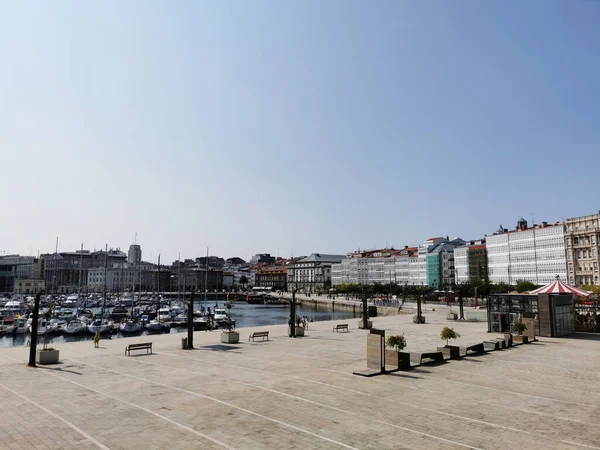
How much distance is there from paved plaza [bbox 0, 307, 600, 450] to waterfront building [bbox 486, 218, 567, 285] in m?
93.4

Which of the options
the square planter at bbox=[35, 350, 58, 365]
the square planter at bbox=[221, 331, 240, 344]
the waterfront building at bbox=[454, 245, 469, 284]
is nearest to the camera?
the square planter at bbox=[35, 350, 58, 365]

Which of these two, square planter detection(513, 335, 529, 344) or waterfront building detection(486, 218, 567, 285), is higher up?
waterfront building detection(486, 218, 567, 285)

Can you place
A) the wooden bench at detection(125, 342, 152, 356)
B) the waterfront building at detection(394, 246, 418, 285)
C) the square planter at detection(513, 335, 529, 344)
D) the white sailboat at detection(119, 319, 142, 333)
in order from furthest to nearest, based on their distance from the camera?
1. the waterfront building at detection(394, 246, 418, 285)
2. the white sailboat at detection(119, 319, 142, 333)
3. the square planter at detection(513, 335, 529, 344)
4. the wooden bench at detection(125, 342, 152, 356)

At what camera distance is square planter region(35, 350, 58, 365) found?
24797mm

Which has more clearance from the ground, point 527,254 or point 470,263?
point 527,254

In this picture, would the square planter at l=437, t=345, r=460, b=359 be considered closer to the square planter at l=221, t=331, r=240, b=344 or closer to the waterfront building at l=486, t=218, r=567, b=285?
the square planter at l=221, t=331, r=240, b=344

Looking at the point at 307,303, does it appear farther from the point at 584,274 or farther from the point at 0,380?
the point at 0,380

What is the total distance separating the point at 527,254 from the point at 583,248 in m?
17.7

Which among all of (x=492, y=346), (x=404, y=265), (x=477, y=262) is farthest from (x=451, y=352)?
(x=404, y=265)

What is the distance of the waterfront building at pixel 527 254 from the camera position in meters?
109

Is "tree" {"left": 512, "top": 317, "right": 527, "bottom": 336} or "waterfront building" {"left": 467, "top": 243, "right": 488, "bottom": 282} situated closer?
"tree" {"left": 512, "top": 317, "right": 527, "bottom": 336}

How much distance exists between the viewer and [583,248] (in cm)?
10188

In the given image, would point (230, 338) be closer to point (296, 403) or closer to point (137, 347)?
point (137, 347)

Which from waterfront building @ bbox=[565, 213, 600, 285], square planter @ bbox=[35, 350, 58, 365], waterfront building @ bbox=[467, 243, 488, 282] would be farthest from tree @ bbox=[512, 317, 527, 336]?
waterfront building @ bbox=[467, 243, 488, 282]
